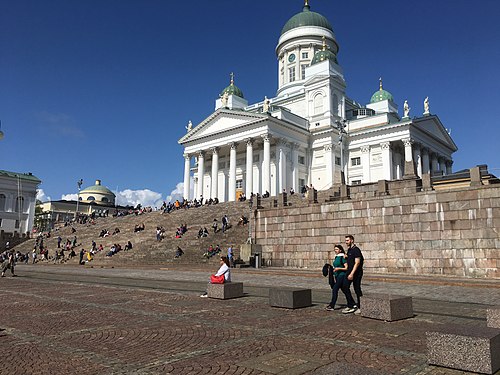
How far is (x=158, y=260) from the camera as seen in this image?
1276 inches

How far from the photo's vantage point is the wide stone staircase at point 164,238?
3191 centimetres

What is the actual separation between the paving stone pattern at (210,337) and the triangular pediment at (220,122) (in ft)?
151

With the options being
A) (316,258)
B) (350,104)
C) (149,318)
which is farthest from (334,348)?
(350,104)

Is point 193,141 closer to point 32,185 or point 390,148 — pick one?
point 390,148

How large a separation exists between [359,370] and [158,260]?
94.5ft

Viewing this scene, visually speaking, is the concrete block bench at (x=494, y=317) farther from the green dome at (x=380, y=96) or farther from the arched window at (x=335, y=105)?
the green dome at (x=380, y=96)

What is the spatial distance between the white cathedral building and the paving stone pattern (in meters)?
44.6

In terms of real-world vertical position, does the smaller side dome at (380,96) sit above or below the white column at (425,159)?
above

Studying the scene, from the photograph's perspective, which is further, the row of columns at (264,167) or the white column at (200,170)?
the white column at (200,170)

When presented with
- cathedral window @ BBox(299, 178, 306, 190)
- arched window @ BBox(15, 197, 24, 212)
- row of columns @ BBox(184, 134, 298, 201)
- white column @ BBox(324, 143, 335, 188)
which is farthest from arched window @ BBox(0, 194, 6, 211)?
white column @ BBox(324, 143, 335, 188)

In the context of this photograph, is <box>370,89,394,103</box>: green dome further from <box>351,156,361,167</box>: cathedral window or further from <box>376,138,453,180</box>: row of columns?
<box>351,156,361,167</box>: cathedral window

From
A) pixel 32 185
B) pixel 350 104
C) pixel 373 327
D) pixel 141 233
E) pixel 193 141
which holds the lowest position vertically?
pixel 373 327

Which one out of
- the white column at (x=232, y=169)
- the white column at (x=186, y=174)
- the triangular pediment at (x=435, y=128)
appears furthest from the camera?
the white column at (x=186, y=174)

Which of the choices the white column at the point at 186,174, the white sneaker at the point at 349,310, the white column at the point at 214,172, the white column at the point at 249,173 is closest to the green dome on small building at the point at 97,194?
the white column at the point at 186,174
